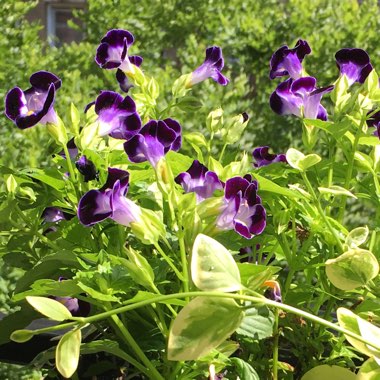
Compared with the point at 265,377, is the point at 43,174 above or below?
above

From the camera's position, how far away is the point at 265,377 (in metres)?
0.81

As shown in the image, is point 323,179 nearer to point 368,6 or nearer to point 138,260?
point 138,260

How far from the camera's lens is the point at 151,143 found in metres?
0.71

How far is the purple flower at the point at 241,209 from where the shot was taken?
0.68 meters

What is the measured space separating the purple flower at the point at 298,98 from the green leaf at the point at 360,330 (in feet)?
1.15

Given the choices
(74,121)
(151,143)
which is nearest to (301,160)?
(151,143)

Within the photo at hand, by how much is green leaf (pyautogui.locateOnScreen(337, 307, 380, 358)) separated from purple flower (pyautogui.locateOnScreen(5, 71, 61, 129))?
14.8 inches

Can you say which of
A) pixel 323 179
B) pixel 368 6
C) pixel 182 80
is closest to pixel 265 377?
pixel 323 179

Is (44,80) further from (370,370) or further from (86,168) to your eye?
(370,370)

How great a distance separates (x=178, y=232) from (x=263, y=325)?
151 mm

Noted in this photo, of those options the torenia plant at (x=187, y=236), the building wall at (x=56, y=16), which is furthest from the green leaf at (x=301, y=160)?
the building wall at (x=56, y=16)

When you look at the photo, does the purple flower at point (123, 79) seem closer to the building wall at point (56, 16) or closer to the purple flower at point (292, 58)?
the purple flower at point (292, 58)

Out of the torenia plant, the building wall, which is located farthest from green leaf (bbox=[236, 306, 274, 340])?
the building wall

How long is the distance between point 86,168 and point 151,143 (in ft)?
0.27
